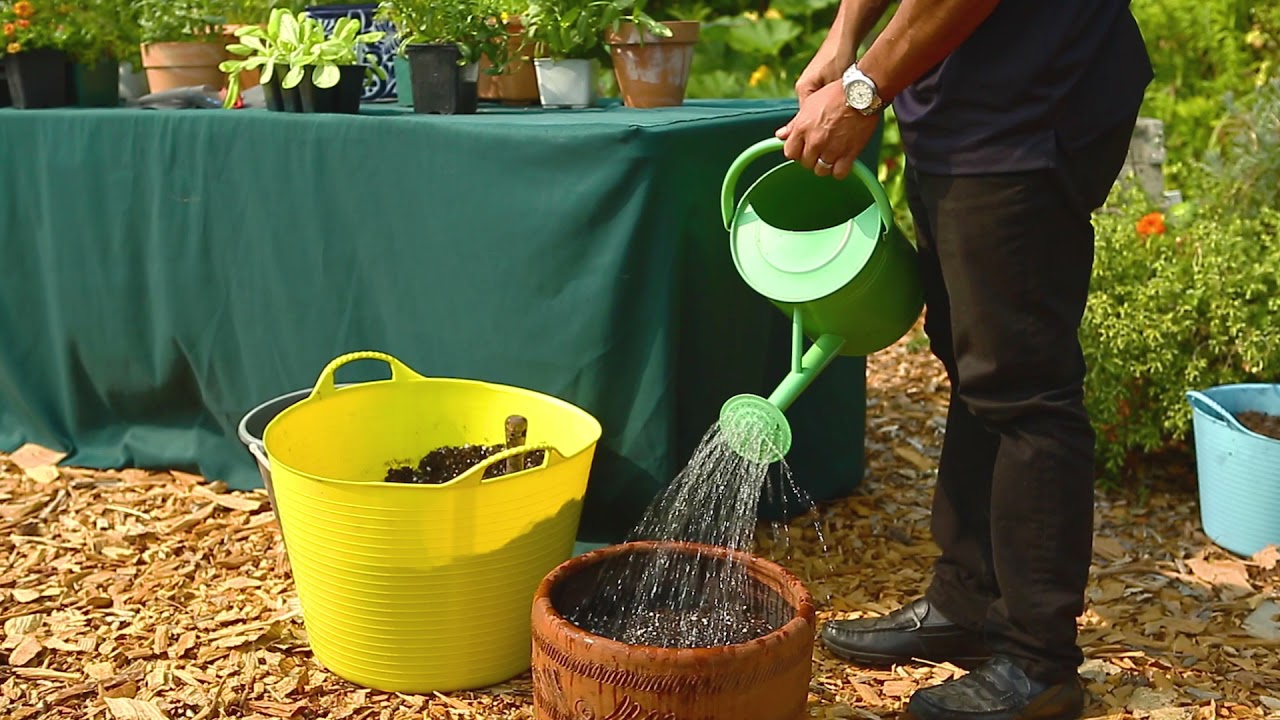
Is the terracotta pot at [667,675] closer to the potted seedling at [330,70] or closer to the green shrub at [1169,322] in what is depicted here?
the potted seedling at [330,70]

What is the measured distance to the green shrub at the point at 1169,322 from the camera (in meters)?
2.75

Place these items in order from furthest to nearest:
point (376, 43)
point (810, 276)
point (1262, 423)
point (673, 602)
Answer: point (376, 43)
point (1262, 423)
point (673, 602)
point (810, 276)

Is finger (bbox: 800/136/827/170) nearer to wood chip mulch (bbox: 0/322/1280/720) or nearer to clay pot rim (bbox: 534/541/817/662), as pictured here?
clay pot rim (bbox: 534/541/817/662)

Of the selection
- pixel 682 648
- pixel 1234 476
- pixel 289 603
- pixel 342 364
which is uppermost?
pixel 342 364

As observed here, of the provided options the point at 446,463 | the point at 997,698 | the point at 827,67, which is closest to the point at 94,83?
the point at 446,463

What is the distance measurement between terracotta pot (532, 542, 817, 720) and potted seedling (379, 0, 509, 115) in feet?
3.59

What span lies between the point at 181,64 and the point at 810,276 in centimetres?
184

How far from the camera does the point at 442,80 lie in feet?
7.93

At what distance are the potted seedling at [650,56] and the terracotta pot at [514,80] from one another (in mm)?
198

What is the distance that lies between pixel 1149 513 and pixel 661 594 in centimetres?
142

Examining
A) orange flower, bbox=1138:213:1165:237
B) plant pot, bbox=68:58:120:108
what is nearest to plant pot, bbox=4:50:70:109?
plant pot, bbox=68:58:120:108

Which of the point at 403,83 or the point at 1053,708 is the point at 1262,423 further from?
the point at 403,83

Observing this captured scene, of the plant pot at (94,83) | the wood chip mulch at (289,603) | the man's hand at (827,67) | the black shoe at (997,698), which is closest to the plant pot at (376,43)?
the plant pot at (94,83)

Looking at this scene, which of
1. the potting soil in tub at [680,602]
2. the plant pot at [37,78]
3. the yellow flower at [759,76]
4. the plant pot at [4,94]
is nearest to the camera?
the potting soil in tub at [680,602]
